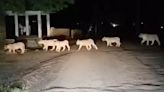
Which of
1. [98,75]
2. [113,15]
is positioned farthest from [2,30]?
[113,15]

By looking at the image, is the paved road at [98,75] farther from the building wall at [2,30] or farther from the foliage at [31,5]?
the building wall at [2,30]

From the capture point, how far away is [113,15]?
57.5 meters

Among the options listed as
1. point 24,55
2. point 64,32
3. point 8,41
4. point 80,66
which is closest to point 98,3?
point 64,32

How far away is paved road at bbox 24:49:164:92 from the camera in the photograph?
1310cm

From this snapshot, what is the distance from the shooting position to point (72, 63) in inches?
758

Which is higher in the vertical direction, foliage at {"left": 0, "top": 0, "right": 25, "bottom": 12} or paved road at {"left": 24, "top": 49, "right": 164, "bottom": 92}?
foliage at {"left": 0, "top": 0, "right": 25, "bottom": 12}

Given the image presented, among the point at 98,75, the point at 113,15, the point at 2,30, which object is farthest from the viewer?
the point at 113,15

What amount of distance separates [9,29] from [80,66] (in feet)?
49.1

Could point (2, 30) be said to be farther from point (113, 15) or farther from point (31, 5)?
Answer: point (113, 15)

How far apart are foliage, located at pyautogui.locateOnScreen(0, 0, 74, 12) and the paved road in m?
5.20

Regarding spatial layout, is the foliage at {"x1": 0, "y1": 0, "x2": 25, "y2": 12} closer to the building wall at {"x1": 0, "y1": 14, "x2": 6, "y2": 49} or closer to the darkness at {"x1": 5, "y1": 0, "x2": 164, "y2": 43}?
the building wall at {"x1": 0, "y1": 14, "x2": 6, "y2": 49}

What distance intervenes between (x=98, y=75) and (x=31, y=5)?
11.5 metres

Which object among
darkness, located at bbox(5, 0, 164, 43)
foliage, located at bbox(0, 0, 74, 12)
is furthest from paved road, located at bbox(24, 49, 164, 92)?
darkness, located at bbox(5, 0, 164, 43)

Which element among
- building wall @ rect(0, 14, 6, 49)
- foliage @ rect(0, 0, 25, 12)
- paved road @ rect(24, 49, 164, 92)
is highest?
foliage @ rect(0, 0, 25, 12)
